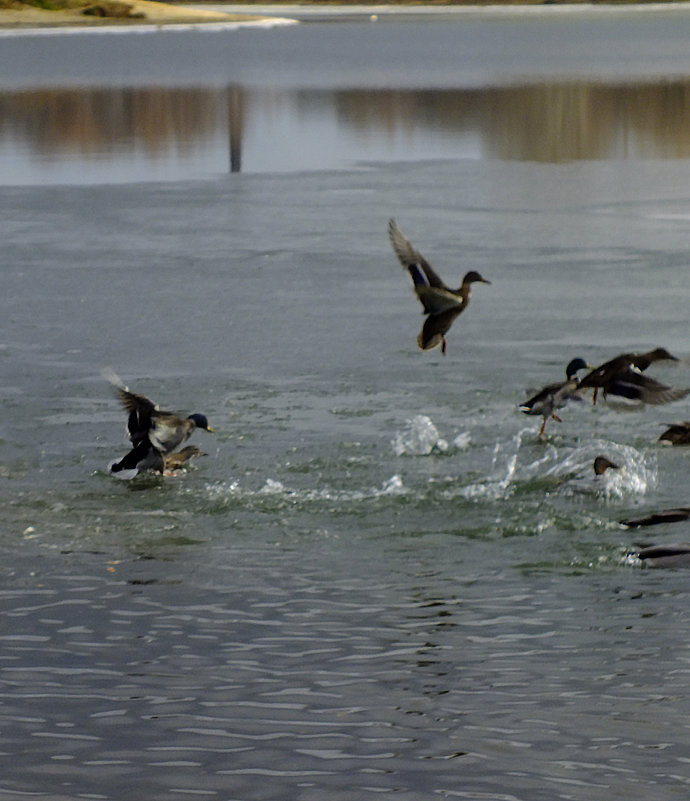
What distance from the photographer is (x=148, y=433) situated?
9508 millimetres

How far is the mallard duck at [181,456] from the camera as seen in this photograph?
9.83 metres

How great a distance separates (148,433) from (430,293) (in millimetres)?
2300

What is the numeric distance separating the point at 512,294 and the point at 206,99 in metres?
30.9

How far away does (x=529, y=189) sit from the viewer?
73.9ft

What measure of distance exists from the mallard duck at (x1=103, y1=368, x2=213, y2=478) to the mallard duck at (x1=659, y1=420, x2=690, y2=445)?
2884mm

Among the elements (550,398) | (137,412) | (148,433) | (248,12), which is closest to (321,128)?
(550,398)

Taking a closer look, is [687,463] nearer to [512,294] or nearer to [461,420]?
[461,420]

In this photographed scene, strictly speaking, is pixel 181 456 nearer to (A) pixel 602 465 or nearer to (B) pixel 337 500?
(B) pixel 337 500

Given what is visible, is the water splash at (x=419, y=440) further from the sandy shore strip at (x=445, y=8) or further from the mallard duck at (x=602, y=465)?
the sandy shore strip at (x=445, y=8)

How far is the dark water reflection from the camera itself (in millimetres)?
Answer: 26969

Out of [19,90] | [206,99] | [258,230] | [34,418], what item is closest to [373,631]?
[34,418]

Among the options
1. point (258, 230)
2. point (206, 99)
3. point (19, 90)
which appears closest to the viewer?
point (258, 230)

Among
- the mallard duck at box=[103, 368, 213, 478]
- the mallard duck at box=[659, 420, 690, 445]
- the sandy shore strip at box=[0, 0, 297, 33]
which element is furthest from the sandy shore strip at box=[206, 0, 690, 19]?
the mallard duck at box=[103, 368, 213, 478]

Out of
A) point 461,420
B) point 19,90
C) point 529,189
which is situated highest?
point 19,90
